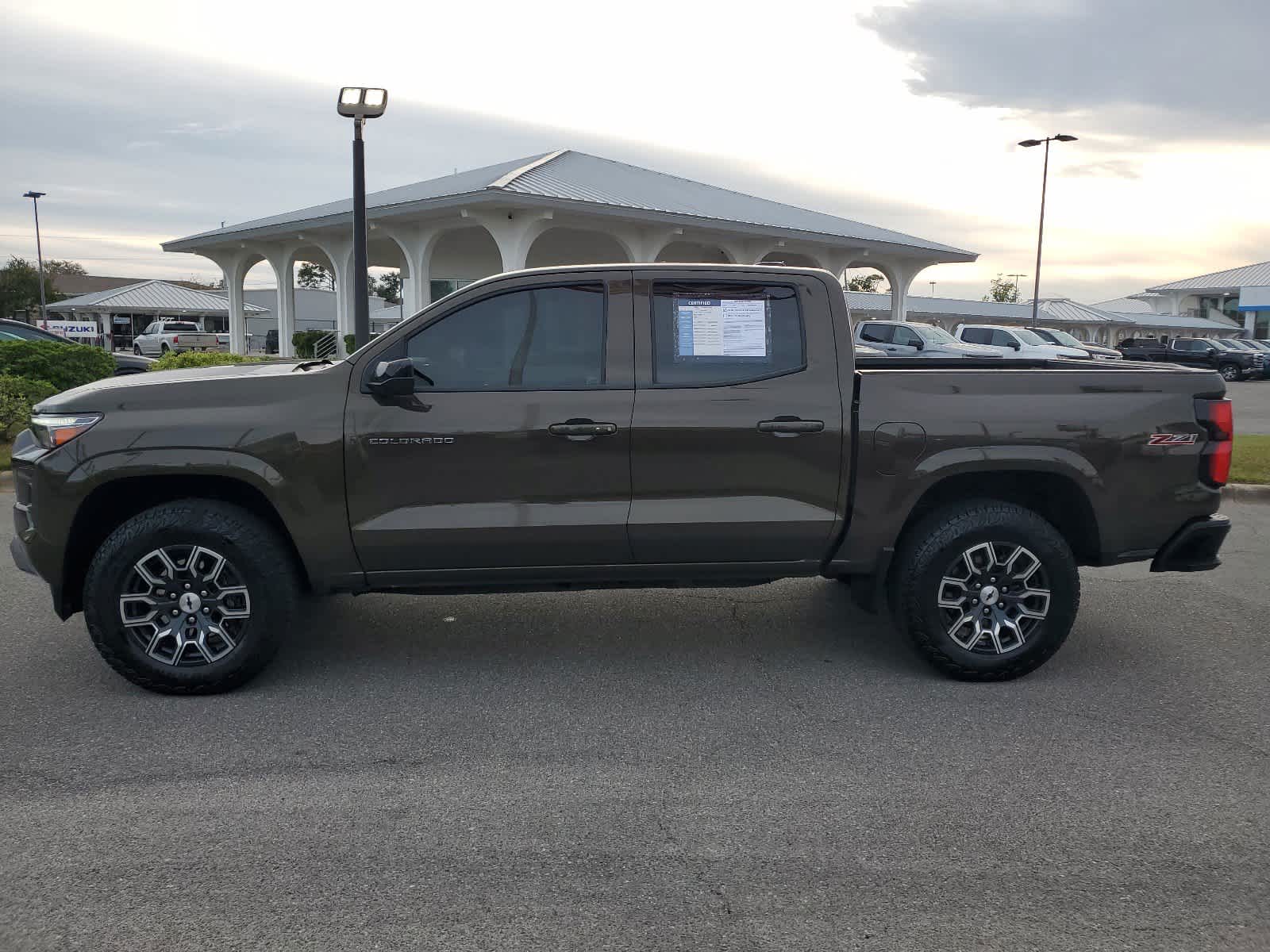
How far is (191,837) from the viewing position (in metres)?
3.30

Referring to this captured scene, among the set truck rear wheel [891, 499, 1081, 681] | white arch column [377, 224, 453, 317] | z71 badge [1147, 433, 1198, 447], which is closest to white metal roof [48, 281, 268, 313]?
white arch column [377, 224, 453, 317]

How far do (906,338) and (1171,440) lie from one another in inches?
816

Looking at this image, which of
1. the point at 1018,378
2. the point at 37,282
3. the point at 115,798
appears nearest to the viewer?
the point at 115,798

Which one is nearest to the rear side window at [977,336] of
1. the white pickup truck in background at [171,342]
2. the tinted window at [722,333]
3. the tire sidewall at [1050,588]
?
the tire sidewall at [1050,588]

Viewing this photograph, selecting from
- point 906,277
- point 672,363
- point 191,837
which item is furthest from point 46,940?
point 906,277

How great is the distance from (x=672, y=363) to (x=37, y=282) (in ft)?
273

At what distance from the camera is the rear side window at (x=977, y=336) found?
90.4 feet

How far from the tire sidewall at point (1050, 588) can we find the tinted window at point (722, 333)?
1135 mm

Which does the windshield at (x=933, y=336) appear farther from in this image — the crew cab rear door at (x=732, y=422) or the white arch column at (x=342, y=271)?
the crew cab rear door at (x=732, y=422)

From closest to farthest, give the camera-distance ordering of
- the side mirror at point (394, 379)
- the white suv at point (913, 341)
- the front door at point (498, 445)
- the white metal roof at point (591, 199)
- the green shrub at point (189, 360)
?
the side mirror at point (394, 379)
the front door at point (498, 445)
the green shrub at point (189, 360)
the white metal roof at point (591, 199)
the white suv at point (913, 341)

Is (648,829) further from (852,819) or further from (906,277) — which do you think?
(906,277)

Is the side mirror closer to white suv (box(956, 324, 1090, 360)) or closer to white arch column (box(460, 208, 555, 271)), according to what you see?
white arch column (box(460, 208, 555, 271))

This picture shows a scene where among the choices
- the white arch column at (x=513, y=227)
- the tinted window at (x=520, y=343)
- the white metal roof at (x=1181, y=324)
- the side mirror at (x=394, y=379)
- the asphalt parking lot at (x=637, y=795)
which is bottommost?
the asphalt parking lot at (x=637, y=795)

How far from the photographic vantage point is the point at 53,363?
1340 cm
